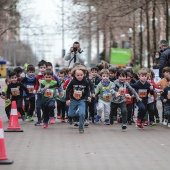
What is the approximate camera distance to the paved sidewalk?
10.5m

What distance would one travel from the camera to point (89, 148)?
12461mm

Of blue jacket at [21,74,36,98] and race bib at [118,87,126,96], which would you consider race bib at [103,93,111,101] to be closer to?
race bib at [118,87,126,96]

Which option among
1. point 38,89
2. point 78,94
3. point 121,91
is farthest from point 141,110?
point 38,89

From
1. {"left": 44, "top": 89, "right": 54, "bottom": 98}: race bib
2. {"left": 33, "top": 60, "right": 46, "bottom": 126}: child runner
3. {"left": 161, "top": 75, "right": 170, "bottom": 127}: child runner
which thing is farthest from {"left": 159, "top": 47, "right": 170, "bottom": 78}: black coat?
{"left": 44, "top": 89, "right": 54, "bottom": 98}: race bib

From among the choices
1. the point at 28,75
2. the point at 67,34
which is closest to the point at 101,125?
the point at 28,75

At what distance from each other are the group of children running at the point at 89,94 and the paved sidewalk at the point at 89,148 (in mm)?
454

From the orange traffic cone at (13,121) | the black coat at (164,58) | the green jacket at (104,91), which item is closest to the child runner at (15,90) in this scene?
the green jacket at (104,91)

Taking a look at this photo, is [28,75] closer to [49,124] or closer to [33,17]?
[49,124]

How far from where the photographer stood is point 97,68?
62.0 ft

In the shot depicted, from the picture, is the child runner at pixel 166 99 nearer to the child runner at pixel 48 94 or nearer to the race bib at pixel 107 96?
the race bib at pixel 107 96

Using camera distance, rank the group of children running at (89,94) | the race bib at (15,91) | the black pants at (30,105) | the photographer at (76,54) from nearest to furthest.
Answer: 1. the group of children running at (89,94)
2. the race bib at (15,91)
3. the black pants at (30,105)
4. the photographer at (76,54)

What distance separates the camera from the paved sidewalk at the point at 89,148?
1050 centimetres

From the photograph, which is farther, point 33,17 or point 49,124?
point 33,17

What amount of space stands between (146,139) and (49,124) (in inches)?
166
